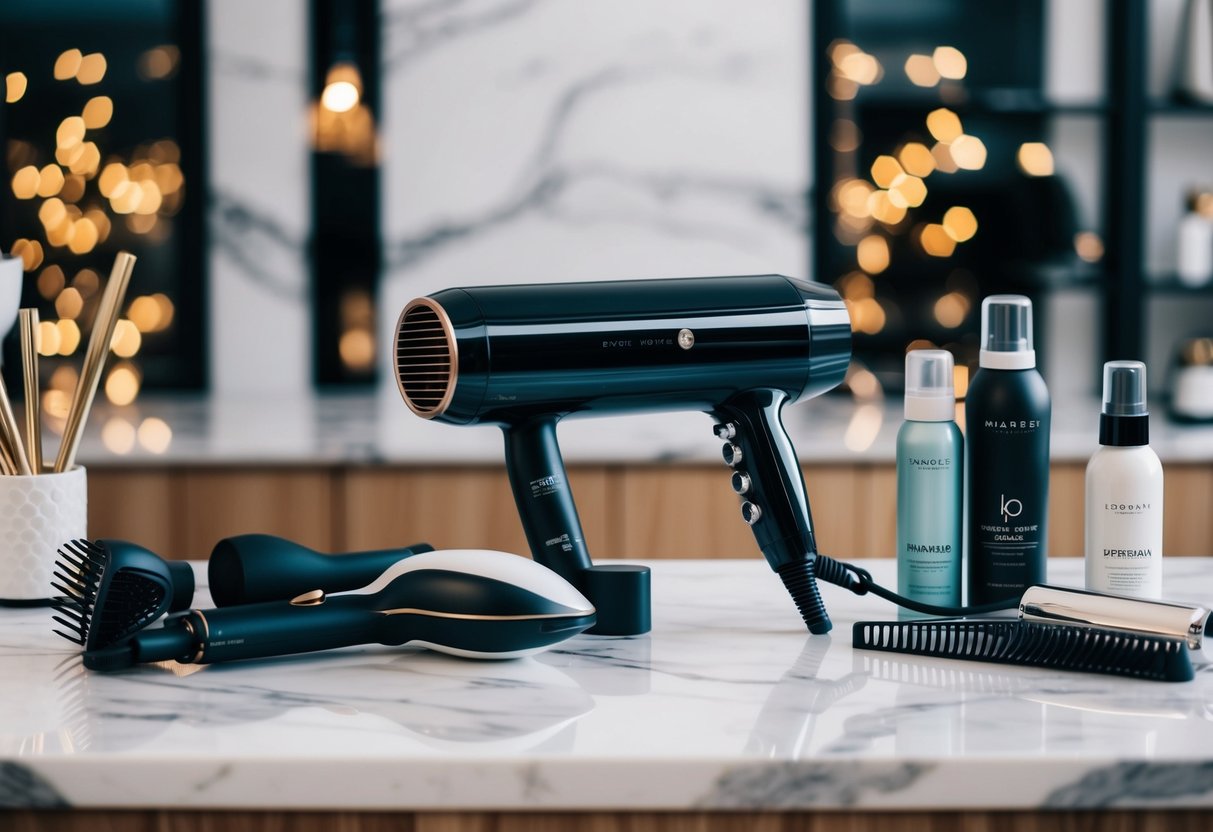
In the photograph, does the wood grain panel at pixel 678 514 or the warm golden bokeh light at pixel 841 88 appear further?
the warm golden bokeh light at pixel 841 88

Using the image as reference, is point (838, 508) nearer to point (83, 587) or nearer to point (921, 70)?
point (921, 70)

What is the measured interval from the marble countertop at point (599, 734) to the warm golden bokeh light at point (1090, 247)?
194 centimetres

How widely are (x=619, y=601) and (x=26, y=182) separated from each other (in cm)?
208

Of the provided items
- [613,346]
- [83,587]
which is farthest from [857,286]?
[83,587]

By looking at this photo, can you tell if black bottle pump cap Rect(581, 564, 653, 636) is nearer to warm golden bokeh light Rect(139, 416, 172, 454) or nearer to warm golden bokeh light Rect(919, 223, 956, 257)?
warm golden bokeh light Rect(139, 416, 172, 454)

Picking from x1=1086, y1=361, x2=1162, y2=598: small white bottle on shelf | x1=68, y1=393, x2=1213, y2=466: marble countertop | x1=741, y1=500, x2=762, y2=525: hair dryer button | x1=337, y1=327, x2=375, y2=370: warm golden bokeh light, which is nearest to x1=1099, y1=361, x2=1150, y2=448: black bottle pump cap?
x1=1086, y1=361, x2=1162, y2=598: small white bottle on shelf

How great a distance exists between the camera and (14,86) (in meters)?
2.58

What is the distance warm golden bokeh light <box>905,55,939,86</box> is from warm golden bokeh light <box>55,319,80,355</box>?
178 cm

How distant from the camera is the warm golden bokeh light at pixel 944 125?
2.64 metres

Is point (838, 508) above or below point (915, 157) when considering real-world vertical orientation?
below

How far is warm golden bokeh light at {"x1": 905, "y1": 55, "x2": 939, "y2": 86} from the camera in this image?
8.63 feet

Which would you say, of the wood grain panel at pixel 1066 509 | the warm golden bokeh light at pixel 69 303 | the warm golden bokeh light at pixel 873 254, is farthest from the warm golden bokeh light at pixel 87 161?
the wood grain panel at pixel 1066 509

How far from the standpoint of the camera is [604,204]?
2.66 metres

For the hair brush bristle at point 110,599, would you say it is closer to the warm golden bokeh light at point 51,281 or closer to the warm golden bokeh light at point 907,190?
the warm golden bokeh light at point 51,281
